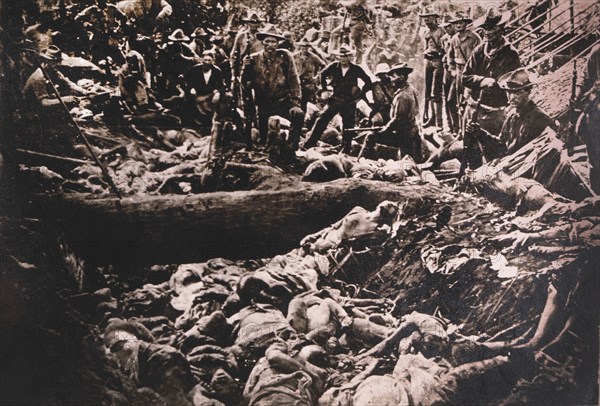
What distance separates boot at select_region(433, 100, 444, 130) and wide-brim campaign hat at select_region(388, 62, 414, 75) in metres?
0.36

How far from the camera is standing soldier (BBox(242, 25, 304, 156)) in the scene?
494 centimetres

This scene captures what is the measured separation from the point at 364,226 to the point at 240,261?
3.52ft

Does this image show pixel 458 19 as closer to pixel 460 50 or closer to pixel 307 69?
pixel 460 50

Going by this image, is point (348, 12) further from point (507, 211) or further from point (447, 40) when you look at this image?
point (507, 211)

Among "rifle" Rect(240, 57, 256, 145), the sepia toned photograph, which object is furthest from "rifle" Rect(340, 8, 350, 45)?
"rifle" Rect(240, 57, 256, 145)

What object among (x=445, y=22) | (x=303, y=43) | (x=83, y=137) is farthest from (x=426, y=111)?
(x=83, y=137)

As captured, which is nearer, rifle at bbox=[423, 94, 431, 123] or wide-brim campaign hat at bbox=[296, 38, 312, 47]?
wide-brim campaign hat at bbox=[296, 38, 312, 47]

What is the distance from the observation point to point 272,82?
4.95m

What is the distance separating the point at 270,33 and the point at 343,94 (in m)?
0.79

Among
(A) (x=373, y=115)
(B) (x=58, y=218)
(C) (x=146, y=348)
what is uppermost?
(A) (x=373, y=115)

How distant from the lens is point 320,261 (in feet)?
16.2

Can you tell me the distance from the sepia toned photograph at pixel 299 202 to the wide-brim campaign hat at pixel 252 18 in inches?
1.4

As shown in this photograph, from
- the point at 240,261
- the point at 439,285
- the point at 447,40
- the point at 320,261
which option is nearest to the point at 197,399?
the point at 240,261

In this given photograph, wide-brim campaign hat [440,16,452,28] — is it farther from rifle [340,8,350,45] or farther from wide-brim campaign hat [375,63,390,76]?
rifle [340,8,350,45]
